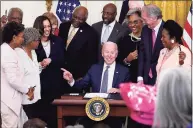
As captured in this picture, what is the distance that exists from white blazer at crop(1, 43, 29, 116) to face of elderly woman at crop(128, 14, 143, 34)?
1606mm

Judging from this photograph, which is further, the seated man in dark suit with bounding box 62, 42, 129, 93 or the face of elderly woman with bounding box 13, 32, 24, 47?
the seated man in dark suit with bounding box 62, 42, 129, 93

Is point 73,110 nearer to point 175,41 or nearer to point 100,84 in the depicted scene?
point 100,84

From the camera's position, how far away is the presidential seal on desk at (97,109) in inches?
209

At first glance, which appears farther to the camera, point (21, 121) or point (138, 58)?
point (138, 58)

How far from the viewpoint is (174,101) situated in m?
3.11

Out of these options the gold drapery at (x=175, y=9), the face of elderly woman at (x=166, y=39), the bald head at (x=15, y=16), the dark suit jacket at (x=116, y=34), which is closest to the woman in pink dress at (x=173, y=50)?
the face of elderly woman at (x=166, y=39)

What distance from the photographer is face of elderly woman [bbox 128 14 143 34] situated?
6.23 m

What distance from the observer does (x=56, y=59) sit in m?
6.22

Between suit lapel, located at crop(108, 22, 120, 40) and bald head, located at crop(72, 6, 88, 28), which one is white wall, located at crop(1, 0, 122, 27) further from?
bald head, located at crop(72, 6, 88, 28)

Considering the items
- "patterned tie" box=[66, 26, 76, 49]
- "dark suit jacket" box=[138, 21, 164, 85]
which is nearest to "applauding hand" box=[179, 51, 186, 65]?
"dark suit jacket" box=[138, 21, 164, 85]

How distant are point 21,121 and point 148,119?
2.26 meters

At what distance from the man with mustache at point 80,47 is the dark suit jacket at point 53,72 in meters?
0.21

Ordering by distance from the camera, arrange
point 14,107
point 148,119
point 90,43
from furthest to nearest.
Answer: point 90,43
point 14,107
point 148,119

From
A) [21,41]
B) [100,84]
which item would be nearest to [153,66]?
[100,84]
